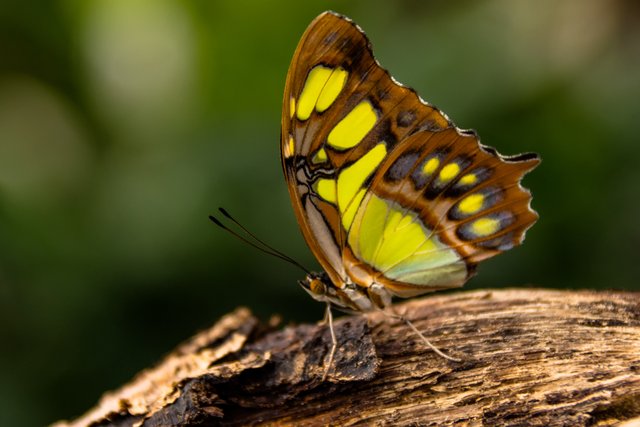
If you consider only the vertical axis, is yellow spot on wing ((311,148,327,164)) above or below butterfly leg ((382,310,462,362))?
above

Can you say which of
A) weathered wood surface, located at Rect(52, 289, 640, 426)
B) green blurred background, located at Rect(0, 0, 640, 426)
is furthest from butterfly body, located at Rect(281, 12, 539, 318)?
green blurred background, located at Rect(0, 0, 640, 426)

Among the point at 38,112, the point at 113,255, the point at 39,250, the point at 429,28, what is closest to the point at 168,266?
the point at 113,255

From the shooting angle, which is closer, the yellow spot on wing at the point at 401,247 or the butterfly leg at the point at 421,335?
the butterfly leg at the point at 421,335

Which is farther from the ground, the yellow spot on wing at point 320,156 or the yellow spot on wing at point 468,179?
the yellow spot on wing at point 320,156

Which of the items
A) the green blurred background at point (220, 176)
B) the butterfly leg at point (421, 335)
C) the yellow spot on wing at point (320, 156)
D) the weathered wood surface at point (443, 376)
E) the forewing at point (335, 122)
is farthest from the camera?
the green blurred background at point (220, 176)

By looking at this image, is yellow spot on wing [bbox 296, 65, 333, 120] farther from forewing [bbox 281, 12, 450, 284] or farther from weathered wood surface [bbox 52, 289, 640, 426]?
weathered wood surface [bbox 52, 289, 640, 426]

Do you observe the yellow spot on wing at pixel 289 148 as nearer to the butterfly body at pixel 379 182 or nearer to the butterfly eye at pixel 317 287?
the butterfly body at pixel 379 182

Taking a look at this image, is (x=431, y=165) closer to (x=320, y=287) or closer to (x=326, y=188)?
(x=326, y=188)

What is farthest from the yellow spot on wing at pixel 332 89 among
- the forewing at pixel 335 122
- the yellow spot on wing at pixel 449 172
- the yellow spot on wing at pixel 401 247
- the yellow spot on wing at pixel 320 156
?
the yellow spot on wing at pixel 449 172
